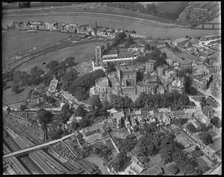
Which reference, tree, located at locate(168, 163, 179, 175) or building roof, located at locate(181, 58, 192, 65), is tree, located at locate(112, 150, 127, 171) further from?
building roof, located at locate(181, 58, 192, 65)

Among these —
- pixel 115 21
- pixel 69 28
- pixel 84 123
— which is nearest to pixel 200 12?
pixel 115 21

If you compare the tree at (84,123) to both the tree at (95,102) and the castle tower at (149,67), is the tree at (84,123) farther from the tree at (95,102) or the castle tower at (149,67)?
the castle tower at (149,67)

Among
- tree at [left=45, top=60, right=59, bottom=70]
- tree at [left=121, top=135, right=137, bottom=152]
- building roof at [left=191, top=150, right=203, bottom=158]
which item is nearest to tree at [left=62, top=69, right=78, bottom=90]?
tree at [left=45, top=60, right=59, bottom=70]

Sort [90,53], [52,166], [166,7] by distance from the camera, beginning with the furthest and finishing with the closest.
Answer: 1. [166,7]
2. [90,53]
3. [52,166]

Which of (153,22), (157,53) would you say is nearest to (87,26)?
(153,22)

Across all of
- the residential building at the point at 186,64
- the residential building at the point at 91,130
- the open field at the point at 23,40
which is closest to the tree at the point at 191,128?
the residential building at the point at 91,130

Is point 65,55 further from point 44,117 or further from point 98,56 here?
point 44,117

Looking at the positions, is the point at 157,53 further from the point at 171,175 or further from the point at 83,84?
the point at 171,175
